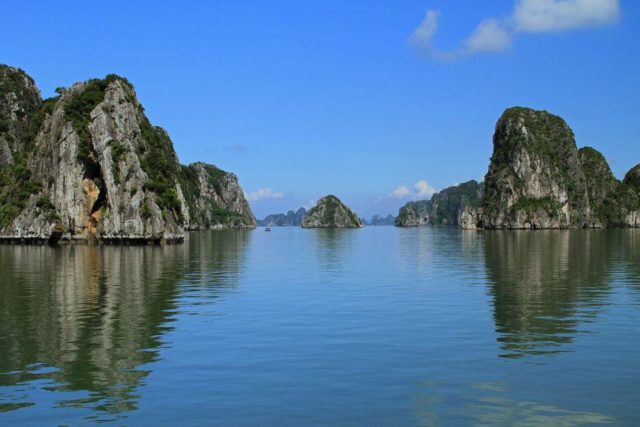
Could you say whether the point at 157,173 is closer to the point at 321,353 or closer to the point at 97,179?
the point at 97,179

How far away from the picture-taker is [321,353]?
25562 millimetres

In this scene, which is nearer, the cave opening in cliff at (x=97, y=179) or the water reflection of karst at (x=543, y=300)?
the water reflection of karst at (x=543, y=300)

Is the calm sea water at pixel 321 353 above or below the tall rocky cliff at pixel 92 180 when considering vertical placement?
below

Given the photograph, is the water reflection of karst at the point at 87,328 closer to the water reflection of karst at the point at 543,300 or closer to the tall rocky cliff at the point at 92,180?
the water reflection of karst at the point at 543,300

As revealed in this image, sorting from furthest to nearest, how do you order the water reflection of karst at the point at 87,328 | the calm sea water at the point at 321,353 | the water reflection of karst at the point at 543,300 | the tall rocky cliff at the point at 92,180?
the tall rocky cliff at the point at 92,180 → the water reflection of karst at the point at 543,300 → the water reflection of karst at the point at 87,328 → the calm sea water at the point at 321,353

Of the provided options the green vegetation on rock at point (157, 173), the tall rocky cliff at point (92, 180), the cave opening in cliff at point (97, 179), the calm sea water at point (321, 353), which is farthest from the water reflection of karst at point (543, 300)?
the cave opening in cliff at point (97, 179)

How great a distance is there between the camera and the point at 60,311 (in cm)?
3647

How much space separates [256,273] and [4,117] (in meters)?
155

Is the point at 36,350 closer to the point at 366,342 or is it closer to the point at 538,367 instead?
the point at 366,342

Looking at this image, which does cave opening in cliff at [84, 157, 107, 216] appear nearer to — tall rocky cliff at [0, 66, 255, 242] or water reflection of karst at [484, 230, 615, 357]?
tall rocky cliff at [0, 66, 255, 242]

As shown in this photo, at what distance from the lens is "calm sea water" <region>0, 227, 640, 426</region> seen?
18203 millimetres

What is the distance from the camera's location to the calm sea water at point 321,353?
18.2 m

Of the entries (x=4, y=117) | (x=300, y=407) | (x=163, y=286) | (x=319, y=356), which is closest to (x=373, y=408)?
(x=300, y=407)

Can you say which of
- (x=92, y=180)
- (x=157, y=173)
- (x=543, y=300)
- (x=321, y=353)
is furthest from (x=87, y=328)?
(x=92, y=180)
